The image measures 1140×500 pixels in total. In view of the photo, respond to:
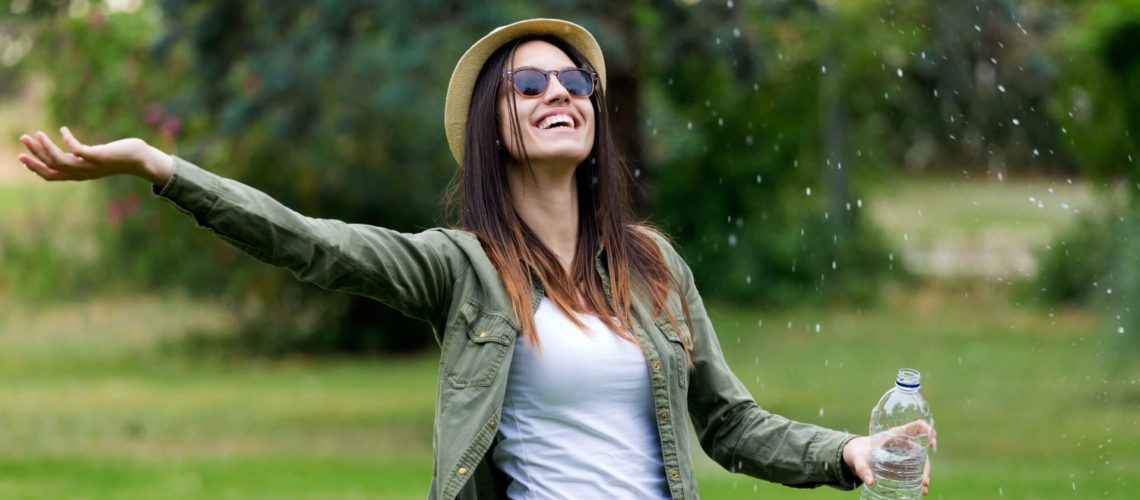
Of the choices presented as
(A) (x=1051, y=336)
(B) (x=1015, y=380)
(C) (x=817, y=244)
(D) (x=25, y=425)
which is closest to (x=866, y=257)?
(C) (x=817, y=244)

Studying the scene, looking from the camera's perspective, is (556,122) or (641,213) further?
(641,213)

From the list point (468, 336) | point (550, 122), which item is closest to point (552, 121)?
point (550, 122)

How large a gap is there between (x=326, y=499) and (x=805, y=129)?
12033 mm

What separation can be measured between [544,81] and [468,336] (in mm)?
572

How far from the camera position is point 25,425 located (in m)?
11.7

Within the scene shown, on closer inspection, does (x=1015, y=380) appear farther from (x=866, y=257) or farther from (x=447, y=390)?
(x=447, y=390)

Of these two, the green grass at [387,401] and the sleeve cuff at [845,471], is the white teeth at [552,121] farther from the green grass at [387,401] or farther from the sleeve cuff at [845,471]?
the green grass at [387,401]

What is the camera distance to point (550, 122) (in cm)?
316

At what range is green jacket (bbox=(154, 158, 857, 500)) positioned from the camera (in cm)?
273

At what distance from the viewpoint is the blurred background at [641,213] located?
9.33 meters

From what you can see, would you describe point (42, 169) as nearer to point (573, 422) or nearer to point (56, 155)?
point (56, 155)

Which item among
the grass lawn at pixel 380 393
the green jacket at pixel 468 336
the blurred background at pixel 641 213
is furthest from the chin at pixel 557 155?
the grass lawn at pixel 380 393

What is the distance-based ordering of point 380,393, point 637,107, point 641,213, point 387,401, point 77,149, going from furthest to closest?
1. point 380,393
2. point 387,401
3. point 637,107
4. point 641,213
5. point 77,149

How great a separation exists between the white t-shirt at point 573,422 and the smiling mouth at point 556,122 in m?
0.41
